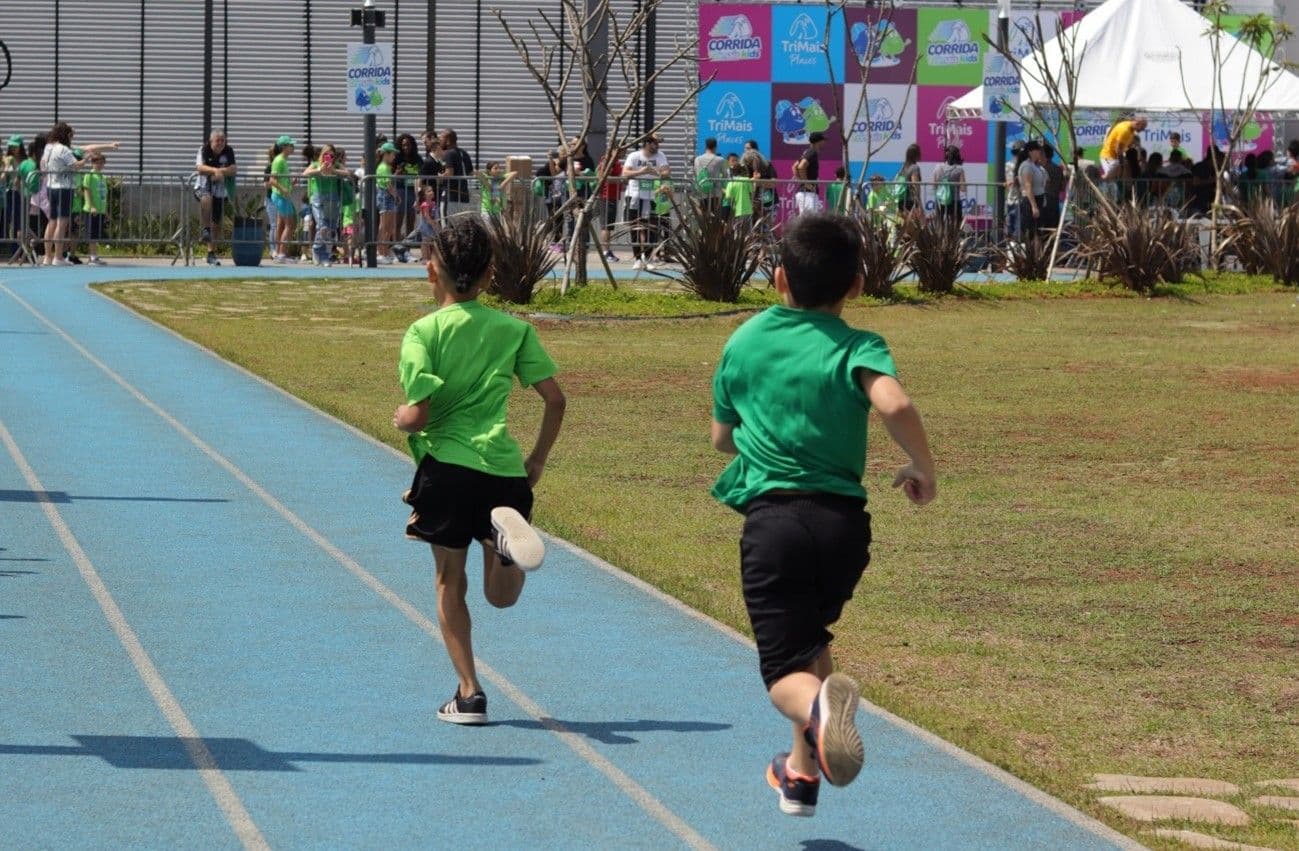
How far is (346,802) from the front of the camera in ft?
18.7

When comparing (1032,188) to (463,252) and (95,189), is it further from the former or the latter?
(463,252)

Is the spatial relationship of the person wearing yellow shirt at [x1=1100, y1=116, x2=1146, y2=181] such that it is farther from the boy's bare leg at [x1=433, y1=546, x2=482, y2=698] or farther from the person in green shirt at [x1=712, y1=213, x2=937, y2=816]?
the person in green shirt at [x1=712, y1=213, x2=937, y2=816]

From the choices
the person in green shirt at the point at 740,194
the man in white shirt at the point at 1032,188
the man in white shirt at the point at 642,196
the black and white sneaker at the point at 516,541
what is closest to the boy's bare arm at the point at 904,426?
the black and white sneaker at the point at 516,541

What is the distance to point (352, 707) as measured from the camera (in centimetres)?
676

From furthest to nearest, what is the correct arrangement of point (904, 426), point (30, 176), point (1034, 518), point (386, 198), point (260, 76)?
point (260, 76) < point (386, 198) < point (30, 176) < point (1034, 518) < point (904, 426)

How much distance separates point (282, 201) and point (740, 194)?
7.53 m

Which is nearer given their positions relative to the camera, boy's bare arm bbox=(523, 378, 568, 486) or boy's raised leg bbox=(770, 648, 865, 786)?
boy's raised leg bbox=(770, 648, 865, 786)

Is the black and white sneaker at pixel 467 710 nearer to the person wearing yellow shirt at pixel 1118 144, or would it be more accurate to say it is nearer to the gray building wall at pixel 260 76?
the person wearing yellow shirt at pixel 1118 144

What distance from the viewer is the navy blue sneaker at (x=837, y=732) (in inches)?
189

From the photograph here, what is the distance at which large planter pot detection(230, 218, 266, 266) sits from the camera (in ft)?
102

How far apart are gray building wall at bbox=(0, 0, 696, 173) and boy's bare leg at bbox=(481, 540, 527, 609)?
35.7 m

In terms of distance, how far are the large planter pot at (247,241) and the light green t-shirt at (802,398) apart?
87.0 ft

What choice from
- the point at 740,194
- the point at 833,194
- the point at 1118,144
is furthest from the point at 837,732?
the point at 1118,144

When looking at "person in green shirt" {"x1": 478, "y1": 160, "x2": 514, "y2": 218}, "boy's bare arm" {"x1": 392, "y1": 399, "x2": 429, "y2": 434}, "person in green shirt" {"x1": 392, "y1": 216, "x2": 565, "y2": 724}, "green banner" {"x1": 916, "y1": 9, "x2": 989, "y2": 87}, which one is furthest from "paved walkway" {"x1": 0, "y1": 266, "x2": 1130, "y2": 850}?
"green banner" {"x1": 916, "y1": 9, "x2": 989, "y2": 87}
